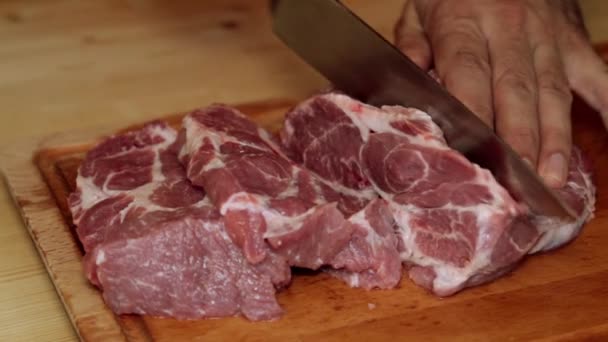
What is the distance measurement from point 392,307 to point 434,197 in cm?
32

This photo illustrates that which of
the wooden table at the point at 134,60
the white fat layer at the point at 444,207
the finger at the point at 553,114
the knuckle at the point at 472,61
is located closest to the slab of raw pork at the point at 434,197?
the white fat layer at the point at 444,207

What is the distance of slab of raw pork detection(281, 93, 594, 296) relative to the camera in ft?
8.36

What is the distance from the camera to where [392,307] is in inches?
99.3

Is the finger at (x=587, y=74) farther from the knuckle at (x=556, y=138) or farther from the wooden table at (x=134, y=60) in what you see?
the wooden table at (x=134, y=60)

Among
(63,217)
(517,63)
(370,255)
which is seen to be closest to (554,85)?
(517,63)

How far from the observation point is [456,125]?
8.79 feet

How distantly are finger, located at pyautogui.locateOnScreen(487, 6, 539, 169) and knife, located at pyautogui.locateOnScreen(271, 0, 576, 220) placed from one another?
0.11m

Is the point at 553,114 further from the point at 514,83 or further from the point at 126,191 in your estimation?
the point at 126,191

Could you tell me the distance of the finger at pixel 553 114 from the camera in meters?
2.70

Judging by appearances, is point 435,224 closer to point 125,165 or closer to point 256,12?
point 125,165

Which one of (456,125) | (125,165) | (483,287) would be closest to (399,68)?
(456,125)

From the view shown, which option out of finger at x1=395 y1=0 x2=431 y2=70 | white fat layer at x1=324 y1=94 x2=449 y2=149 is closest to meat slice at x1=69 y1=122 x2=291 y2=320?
white fat layer at x1=324 y1=94 x2=449 y2=149

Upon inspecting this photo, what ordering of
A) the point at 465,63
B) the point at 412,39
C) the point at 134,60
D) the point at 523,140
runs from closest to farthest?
the point at 523,140, the point at 465,63, the point at 412,39, the point at 134,60

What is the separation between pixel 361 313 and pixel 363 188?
436 millimetres
